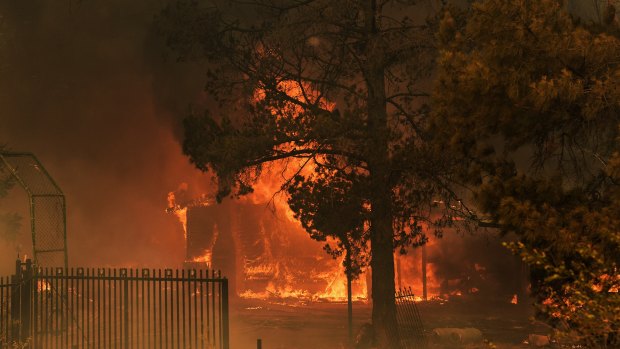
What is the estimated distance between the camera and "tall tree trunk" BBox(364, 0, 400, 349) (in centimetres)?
1505

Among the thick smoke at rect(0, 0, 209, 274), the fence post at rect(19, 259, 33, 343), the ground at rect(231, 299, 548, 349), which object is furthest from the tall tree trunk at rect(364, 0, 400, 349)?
the thick smoke at rect(0, 0, 209, 274)

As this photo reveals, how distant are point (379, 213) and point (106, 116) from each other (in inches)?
1044

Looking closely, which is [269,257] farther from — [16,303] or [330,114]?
[16,303]

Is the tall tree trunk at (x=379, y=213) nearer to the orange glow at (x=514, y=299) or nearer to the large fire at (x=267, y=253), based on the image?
the orange glow at (x=514, y=299)

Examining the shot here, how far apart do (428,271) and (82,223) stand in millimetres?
17277

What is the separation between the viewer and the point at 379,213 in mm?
15383

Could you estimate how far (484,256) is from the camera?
101 ft

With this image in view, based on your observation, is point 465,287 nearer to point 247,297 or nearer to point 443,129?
point 247,297

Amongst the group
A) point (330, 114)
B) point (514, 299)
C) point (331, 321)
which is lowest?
point (331, 321)

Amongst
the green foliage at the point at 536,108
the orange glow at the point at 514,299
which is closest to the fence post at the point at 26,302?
the green foliage at the point at 536,108

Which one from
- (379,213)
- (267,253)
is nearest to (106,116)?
(267,253)

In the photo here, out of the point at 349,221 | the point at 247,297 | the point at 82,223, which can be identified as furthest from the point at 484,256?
the point at 82,223

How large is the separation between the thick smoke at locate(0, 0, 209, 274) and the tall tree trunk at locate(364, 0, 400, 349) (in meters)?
22.8

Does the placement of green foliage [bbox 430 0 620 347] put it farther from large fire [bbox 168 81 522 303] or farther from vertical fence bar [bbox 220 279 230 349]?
large fire [bbox 168 81 522 303]
